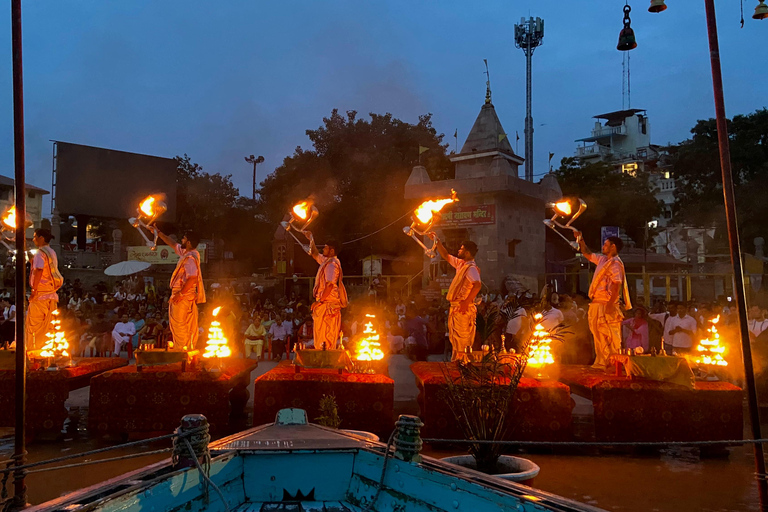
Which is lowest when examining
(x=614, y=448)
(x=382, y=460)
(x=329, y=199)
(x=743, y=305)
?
(x=614, y=448)

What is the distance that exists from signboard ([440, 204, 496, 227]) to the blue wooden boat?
17.1m

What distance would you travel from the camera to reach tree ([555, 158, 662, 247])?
30.7 meters

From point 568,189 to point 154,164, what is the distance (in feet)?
77.3

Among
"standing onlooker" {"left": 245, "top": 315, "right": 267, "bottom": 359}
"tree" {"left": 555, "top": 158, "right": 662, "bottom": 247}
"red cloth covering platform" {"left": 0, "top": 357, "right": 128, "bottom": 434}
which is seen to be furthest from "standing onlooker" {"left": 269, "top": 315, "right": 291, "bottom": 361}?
"tree" {"left": 555, "top": 158, "right": 662, "bottom": 247}

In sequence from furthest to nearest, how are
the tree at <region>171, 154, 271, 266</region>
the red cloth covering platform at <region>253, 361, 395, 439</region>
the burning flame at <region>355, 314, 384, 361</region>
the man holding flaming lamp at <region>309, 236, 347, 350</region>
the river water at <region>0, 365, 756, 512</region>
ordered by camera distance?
the tree at <region>171, 154, 271, 266</region> → the man holding flaming lamp at <region>309, 236, 347, 350</region> → the burning flame at <region>355, 314, 384, 361</region> → the red cloth covering platform at <region>253, 361, 395, 439</region> → the river water at <region>0, 365, 756, 512</region>

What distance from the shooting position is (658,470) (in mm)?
5855

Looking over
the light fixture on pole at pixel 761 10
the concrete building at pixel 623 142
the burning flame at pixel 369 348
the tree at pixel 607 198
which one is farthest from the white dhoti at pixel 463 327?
the concrete building at pixel 623 142

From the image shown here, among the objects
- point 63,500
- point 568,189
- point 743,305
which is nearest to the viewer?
point 63,500

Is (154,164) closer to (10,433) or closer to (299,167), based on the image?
(299,167)

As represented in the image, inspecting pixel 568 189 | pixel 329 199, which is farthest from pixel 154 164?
pixel 568 189

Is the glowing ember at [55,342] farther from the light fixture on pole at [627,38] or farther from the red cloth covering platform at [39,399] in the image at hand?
the light fixture on pole at [627,38]

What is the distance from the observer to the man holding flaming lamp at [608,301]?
28.1 ft

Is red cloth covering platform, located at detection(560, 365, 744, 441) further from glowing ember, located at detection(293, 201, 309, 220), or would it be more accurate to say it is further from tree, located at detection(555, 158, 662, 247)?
tree, located at detection(555, 158, 662, 247)

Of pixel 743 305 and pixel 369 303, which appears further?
pixel 369 303
